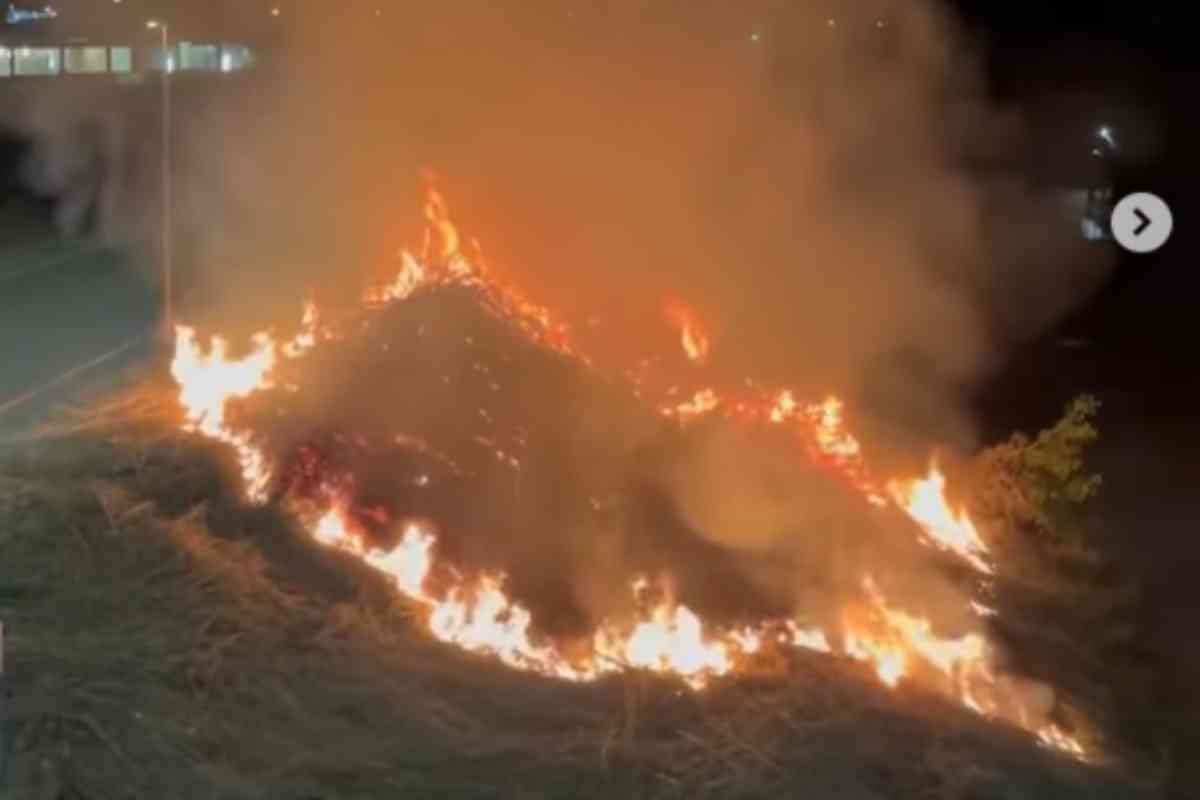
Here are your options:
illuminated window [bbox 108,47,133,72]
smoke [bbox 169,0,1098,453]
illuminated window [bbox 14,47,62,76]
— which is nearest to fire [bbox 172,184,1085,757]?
smoke [bbox 169,0,1098,453]

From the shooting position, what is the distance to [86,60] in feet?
97.1

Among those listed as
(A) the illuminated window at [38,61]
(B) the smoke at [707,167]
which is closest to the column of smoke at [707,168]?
(B) the smoke at [707,167]

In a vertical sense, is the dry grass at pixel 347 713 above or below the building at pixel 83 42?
below

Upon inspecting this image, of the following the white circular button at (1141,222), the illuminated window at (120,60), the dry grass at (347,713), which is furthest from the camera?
the illuminated window at (120,60)

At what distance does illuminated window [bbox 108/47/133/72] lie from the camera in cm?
2867

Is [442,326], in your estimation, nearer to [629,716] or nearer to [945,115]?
[629,716]

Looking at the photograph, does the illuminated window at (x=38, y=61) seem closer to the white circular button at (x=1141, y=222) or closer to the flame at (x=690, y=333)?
the white circular button at (x=1141, y=222)

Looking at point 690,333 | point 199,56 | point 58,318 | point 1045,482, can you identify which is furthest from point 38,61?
point 1045,482

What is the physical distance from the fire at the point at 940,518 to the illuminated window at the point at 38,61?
75.8 ft

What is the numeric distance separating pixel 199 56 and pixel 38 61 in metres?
8.91

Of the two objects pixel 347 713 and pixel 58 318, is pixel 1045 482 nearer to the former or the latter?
pixel 347 713

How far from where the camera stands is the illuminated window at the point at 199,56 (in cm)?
2141

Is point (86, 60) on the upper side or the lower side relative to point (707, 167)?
upper

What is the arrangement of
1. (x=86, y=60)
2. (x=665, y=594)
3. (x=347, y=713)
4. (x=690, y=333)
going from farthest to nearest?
(x=86, y=60) < (x=690, y=333) < (x=665, y=594) < (x=347, y=713)
